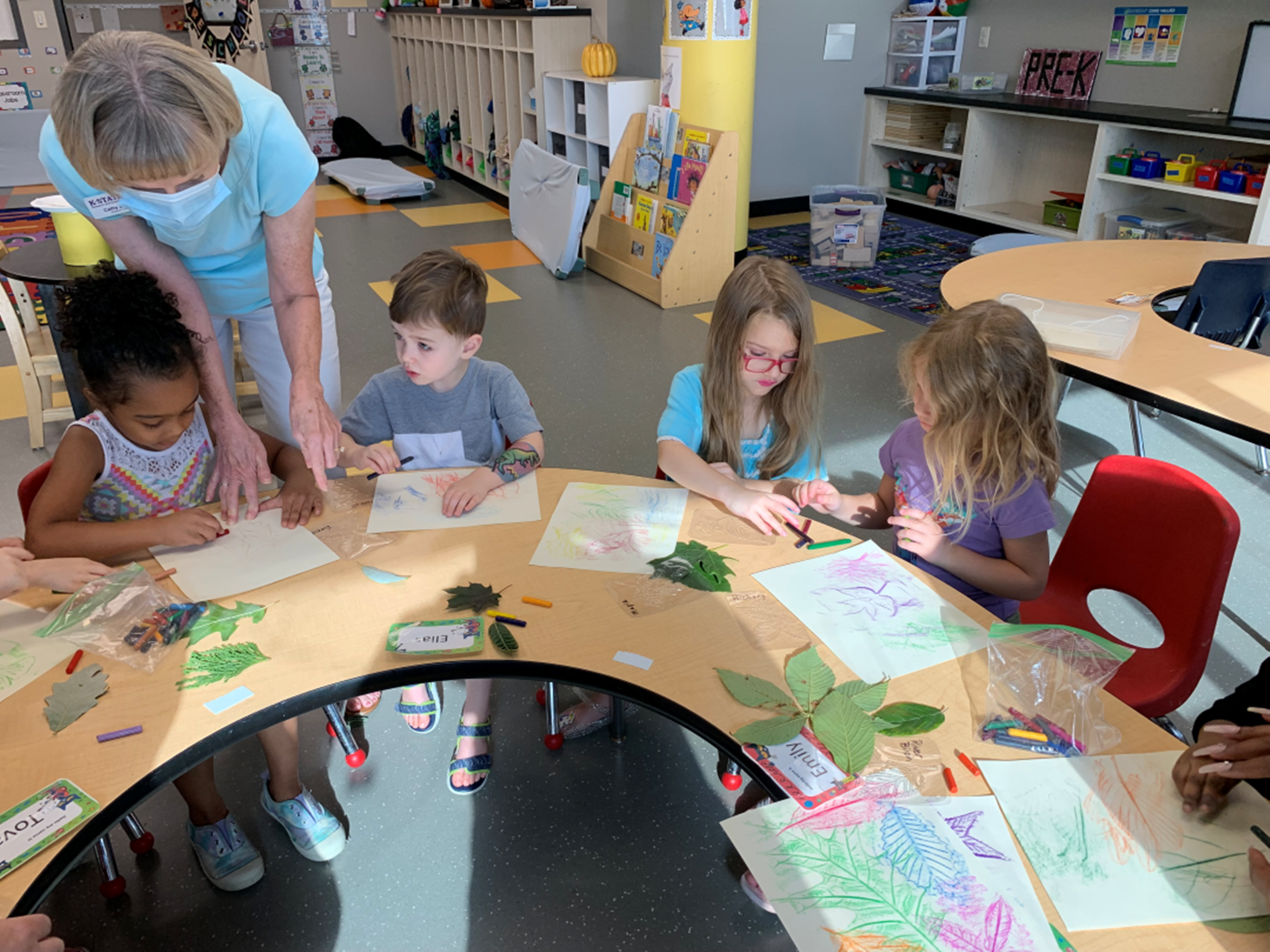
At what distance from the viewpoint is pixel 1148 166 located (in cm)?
442

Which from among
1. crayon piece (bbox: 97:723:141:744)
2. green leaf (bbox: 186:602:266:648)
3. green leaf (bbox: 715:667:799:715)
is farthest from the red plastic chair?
crayon piece (bbox: 97:723:141:744)

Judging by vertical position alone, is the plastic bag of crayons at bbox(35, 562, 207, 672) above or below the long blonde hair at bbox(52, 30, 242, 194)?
below

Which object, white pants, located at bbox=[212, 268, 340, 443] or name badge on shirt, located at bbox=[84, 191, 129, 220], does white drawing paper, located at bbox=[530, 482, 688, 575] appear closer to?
white pants, located at bbox=[212, 268, 340, 443]

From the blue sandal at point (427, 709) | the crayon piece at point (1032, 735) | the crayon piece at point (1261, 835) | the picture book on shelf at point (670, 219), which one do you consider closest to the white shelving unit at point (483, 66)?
the picture book on shelf at point (670, 219)

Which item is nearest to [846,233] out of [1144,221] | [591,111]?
[1144,221]

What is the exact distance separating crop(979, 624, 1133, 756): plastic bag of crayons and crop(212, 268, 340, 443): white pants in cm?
134

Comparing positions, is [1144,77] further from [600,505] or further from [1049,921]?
[1049,921]

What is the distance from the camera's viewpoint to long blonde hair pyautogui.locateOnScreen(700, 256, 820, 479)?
61.7 inches

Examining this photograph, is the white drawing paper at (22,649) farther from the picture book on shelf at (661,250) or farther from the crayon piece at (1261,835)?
the picture book on shelf at (661,250)

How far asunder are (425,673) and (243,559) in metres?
0.40

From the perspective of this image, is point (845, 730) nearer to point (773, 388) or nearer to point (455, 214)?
point (773, 388)

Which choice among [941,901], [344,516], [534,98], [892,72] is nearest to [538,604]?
[344,516]

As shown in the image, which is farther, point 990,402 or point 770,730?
point 990,402

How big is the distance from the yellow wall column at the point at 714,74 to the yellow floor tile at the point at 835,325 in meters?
0.61
